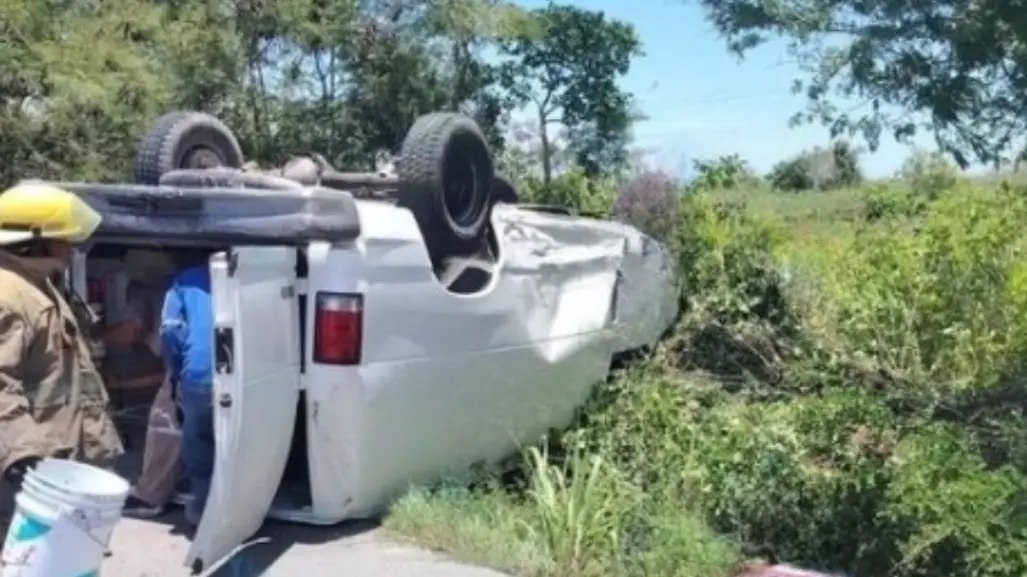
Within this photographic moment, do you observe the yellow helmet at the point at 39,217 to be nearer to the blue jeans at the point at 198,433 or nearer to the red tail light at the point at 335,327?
the blue jeans at the point at 198,433

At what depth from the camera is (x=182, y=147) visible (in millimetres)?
6793

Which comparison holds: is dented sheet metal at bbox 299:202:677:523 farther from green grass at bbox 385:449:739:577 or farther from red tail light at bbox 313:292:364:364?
green grass at bbox 385:449:739:577

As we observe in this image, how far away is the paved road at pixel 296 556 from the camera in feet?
16.6

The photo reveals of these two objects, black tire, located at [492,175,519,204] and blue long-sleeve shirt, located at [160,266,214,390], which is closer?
blue long-sleeve shirt, located at [160,266,214,390]

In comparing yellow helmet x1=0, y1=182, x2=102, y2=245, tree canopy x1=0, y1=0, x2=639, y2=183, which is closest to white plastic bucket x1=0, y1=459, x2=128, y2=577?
yellow helmet x1=0, y1=182, x2=102, y2=245

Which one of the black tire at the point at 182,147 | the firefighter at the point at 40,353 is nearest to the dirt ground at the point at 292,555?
the firefighter at the point at 40,353

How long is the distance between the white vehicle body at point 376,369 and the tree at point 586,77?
1610 centimetres

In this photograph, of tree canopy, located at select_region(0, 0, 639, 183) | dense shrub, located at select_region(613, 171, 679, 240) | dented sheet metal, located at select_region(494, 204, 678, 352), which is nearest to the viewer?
dented sheet metal, located at select_region(494, 204, 678, 352)

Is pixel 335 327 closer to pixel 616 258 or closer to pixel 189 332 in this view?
pixel 189 332

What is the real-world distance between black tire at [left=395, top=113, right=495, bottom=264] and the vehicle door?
100cm

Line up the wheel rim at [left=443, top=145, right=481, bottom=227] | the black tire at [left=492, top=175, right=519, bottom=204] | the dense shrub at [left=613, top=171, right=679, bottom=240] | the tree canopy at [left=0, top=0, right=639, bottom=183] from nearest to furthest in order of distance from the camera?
1. the wheel rim at [left=443, top=145, right=481, bottom=227]
2. the black tire at [left=492, top=175, right=519, bottom=204]
3. the dense shrub at [left=613, top=171, right=679, bottom=240]
4. the tree canopy at [left=0, top=0, right=639, bottom=183]

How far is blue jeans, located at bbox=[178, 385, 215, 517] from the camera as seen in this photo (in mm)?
5191

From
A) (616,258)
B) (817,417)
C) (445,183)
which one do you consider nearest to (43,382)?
(445,183)

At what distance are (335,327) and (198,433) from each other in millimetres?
646
